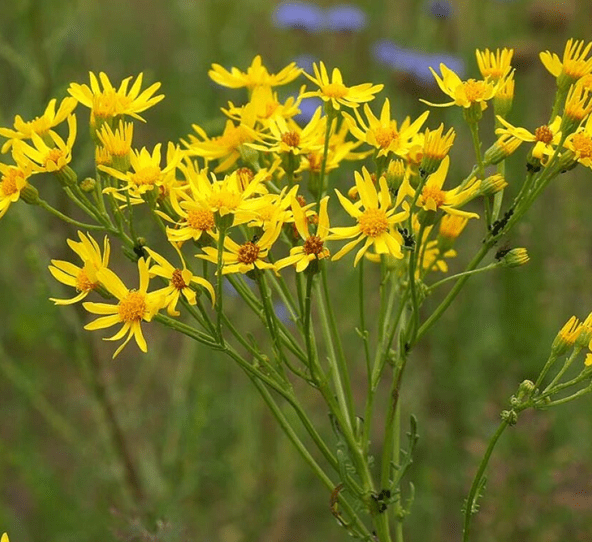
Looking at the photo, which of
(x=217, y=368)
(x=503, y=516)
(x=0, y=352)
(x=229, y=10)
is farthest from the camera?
(x=229, y=10)

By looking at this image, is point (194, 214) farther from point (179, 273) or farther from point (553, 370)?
point (553, 370)

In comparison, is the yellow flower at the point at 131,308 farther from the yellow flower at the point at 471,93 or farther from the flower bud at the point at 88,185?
the yellow flower at the point at 471,93

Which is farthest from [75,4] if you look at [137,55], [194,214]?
[137,55]

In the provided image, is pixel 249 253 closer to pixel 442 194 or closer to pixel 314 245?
pixel 314 245

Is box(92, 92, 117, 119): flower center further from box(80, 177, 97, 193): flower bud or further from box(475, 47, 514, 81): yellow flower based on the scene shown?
box(475, 47, 514, 81): yellow flower

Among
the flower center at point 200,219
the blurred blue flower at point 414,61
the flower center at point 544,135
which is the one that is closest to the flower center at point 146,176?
the flower center at point 200,219

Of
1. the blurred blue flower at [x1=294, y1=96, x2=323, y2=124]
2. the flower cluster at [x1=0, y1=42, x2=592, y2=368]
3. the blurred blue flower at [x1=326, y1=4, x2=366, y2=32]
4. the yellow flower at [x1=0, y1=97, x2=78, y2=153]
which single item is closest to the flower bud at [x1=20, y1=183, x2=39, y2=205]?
the flower cluster at [x1=0, y1=42, x2=592, y2=368]
